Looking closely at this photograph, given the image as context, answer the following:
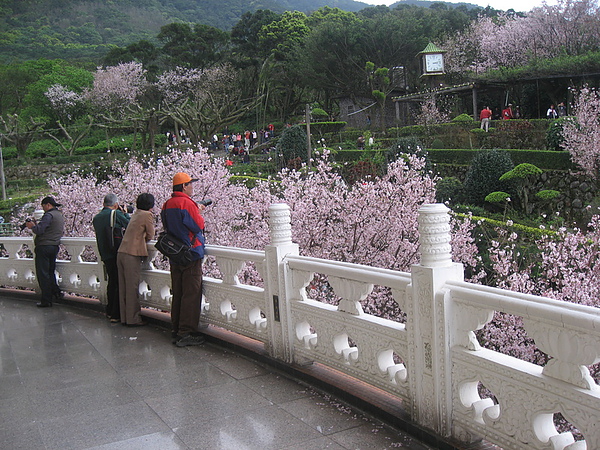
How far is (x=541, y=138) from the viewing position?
21.6 metres

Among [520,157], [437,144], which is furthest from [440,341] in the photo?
[437,144]

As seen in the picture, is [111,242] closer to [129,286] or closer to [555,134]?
[129,286]

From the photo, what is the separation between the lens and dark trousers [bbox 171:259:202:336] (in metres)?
5.44

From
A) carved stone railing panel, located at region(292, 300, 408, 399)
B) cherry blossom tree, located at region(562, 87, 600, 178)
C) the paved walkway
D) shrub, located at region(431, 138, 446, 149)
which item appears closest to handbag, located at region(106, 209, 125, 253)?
the paved walkway

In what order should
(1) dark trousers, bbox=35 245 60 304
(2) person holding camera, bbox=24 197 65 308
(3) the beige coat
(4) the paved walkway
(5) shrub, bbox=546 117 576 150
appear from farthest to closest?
(5) shrub, bbox=546 117 576 150, (1) dark trousers, bbox=35 245 60 304, (2) person holding camera, bbox=24 197 65 308, (3) the beige coat, (4) the paved walkway

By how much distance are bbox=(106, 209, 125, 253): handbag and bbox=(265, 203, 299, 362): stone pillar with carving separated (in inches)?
103

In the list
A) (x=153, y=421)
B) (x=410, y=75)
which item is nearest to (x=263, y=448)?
(x=153, y=421)

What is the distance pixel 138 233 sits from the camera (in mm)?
6328

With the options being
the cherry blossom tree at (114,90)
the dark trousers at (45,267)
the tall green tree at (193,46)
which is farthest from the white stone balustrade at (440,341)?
the tall green tree at (193,46)

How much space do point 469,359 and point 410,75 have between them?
147 feet

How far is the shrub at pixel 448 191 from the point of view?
19.2 m

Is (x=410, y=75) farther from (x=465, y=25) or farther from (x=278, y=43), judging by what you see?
(x=278, y=43)

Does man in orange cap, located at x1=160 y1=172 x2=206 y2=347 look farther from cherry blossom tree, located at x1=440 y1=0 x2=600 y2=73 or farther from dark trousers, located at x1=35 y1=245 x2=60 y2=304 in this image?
cherry blossom tree, located at x1=440 y1=0 x2=600 y2=73

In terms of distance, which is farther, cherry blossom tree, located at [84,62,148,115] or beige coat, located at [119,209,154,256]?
cherry blossom tree, located at [84,62,148,115]
